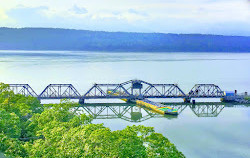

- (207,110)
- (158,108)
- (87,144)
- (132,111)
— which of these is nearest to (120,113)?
(132,111)

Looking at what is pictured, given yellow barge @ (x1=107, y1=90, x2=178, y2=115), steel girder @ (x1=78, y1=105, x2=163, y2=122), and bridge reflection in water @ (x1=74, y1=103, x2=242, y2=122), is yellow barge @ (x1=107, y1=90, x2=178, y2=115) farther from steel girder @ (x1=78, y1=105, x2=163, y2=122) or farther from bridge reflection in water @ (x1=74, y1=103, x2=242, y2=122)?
steel girder @ (x1=78, y1=105, x2=163, y2=122)

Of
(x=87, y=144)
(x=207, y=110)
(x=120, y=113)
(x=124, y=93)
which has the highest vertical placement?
(x=124, y=93)

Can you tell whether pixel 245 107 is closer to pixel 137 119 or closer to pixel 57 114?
pixel 137 119

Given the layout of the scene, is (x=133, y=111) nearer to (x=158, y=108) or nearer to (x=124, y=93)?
(x=158, y=108)

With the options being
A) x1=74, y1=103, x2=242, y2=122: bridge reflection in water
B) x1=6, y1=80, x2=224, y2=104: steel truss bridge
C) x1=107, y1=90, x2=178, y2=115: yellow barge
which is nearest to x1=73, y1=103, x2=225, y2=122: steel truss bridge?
x1=74, y1=103, x2=242, y2=122: bridge reflection in water

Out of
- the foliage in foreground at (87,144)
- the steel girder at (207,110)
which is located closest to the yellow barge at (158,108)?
the steel girder at (207,110)

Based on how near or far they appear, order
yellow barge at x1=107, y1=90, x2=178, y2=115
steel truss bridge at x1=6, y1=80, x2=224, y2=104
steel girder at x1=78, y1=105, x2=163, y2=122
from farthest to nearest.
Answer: steel truss bridge at x1=6, y1=80, x2=224, y2=104
yellow barge at x1=107, y1=90, x2=178, y2=115
steel girder at x1=78, y1=105, x2=163, y2=122

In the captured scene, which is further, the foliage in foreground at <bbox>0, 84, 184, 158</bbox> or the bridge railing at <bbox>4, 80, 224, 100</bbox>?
the bridge railing at <bbox>4, 80, 224, 100</bbox>

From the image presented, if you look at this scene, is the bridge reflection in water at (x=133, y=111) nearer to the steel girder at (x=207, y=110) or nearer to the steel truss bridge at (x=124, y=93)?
the steel girder at (x=207, y=110)
